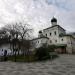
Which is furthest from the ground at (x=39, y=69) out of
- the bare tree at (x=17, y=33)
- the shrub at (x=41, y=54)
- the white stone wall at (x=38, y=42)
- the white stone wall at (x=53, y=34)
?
the white stone wall at (x=38, y=42)

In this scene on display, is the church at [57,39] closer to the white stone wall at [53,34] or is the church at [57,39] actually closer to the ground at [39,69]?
the white stone wall at [53,34]

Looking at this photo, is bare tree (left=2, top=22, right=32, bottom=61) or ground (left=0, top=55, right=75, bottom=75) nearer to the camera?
ground (left=0, top=55, right=75, bottom=75)

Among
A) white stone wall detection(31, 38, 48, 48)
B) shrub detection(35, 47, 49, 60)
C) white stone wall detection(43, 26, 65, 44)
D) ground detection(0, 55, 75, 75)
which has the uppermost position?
white stone wall detection(43, 26, 65, 44)

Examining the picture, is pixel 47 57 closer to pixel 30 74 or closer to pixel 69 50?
pixel 30 74

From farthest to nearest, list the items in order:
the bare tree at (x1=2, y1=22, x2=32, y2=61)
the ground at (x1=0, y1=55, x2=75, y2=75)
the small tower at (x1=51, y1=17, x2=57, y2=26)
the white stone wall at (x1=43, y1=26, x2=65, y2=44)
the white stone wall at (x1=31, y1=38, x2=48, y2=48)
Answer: the small tower at (x1=51, y1=17, x2=57, y2=26)
the white stone wall at (x1=31, y1=38, x2=48, y2=48)
the white stone wall at (x1=43, y1=26, x2=65, y2=44)
the bare tree at (x1=2, y1=22, x2=32, y2=61)
the ground at (x1=0, y1=55, x2=75, y2=75)

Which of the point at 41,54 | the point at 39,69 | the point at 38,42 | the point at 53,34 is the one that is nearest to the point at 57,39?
the point at 53,34

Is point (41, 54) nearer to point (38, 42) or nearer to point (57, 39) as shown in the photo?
point (57, 39)

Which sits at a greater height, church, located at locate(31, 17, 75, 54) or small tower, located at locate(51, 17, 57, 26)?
small tower, located at locate(51, 17, 57, 26)

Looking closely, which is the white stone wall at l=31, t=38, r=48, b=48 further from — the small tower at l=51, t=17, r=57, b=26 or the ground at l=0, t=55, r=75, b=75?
the ground at l=0, t=55, r=75, b=75

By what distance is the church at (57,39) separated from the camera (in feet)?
180

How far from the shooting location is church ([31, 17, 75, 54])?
180 ft

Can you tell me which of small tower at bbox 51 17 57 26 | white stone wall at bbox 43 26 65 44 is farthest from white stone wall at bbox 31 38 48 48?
small tower at bbox 51 17 57 26

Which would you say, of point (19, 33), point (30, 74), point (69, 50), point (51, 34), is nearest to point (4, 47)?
point (19, 33)

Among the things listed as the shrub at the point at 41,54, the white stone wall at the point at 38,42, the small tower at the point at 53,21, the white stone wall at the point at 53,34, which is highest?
the small tower at the point at 53,21
